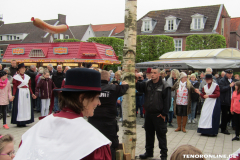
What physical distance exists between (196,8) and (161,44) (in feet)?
37.9

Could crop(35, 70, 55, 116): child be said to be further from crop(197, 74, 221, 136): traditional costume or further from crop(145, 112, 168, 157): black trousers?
crop(197, 74, 221, 136): traditional costume

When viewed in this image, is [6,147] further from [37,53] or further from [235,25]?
[235,25]

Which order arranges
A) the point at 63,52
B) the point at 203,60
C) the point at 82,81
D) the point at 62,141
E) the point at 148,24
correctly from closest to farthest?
the point at 62,141 → the point at 82,81 → the point at 203,60 → the point at 63,52 → the point at 148,24

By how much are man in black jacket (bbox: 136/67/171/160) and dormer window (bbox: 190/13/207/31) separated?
116 feet

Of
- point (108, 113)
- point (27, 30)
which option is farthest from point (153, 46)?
point (108, 113)

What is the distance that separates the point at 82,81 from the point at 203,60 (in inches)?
559

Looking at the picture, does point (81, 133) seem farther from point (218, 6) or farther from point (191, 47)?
point (218, 6)

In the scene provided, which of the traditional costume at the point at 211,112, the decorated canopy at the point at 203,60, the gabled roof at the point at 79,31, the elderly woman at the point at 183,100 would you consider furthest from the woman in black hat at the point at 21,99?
the gabled roof at the point at 79,31

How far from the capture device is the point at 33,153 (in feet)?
5.16

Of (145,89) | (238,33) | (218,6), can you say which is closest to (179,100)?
(145,89)

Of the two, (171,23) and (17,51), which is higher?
(171,23)

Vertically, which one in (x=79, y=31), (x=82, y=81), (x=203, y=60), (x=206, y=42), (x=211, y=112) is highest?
(x=79, y=31)

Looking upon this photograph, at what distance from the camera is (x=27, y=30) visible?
5362 centimetres

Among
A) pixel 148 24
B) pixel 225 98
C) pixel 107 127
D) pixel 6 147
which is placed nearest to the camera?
pixel 6 147
